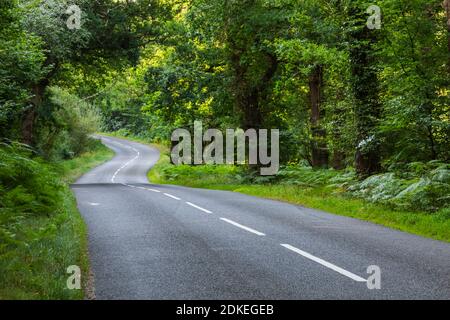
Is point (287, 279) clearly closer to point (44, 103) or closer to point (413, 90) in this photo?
point (413, 90)

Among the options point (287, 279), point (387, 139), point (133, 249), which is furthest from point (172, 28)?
point (287, 279)

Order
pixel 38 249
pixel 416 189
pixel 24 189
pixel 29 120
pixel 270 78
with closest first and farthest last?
pixel 38 249, pixel 24 189, pixel 416 189, pixel 29 120, pixel 270 78

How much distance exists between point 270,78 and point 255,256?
780 inches

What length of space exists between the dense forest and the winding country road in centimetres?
186

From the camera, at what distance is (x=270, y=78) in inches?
1059

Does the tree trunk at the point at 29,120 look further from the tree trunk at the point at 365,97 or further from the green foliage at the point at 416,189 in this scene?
the green foliage at the point at 416,189

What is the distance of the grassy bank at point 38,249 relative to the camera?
18.8ft

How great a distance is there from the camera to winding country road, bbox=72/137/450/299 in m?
6.13

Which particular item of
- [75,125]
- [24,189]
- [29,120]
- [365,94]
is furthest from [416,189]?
[75,125]

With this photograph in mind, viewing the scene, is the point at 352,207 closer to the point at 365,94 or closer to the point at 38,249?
the point at 365,94

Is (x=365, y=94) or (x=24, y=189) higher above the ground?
(x=365, y=94)

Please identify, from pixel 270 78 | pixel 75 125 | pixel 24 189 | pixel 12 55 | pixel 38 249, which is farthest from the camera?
pixel 75 125

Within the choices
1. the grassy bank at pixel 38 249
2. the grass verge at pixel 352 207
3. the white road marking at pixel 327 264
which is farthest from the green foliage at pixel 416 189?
the grassy bank at pixel 38 249

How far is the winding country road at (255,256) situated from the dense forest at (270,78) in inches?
73.0
